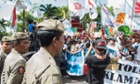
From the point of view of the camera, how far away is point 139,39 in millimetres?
9531

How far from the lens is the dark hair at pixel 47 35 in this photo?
7.28ft

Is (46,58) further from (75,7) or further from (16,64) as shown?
(75,7)

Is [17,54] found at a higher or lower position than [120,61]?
higher

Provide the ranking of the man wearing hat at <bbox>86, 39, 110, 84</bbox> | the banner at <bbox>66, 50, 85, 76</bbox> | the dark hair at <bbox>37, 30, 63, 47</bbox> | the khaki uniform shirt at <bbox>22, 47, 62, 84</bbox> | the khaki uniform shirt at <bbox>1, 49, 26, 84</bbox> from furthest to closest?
the banner at <bbox>66, 50, 85, 76</bbox>, the man wearing hat at <bbox>86, 39, 110, 84</bbox>, the khaki uniform shirt at <bbox>1, 49, 26, 84</bbox>, the dark hair at <bbox>37, 30, 63, 47</bbox>, the khaki uniform shirt at <bbox>22, 47, 62, 84</bbox>

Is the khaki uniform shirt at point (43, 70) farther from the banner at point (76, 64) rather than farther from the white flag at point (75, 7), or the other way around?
the white flag at point (75, 7)

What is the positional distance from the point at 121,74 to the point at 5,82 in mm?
3716

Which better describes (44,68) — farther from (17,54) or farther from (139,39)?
(139,39)

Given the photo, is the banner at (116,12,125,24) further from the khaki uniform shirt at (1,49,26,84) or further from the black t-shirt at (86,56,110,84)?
the khaki uniform shirt at (1,49,26,84)

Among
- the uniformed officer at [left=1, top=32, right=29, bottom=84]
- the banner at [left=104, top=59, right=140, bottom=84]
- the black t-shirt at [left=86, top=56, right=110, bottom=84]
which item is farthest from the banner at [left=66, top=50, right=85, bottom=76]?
the uniformed officer at [left=1, top=32, right=29, bottom=84]

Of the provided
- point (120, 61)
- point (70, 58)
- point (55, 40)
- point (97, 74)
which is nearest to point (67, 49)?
point (70, 58)

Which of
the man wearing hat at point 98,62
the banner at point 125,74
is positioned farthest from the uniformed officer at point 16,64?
the banner at point 125,74

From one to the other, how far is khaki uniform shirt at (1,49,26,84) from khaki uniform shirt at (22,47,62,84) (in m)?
1.20

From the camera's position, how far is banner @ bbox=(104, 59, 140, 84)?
6656 mm

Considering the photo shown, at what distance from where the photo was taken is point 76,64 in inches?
399
